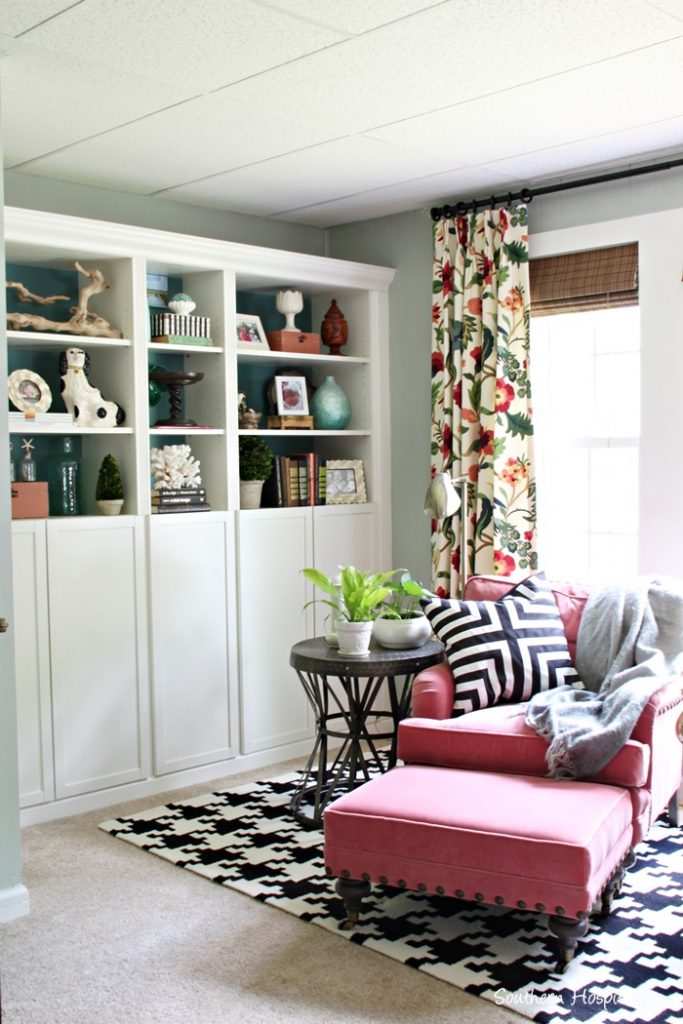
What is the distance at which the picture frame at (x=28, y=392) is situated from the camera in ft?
13.3

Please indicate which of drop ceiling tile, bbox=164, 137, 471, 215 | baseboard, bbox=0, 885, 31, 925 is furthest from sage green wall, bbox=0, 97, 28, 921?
drop ceiling tile, bbox=164, 137, 471, 215

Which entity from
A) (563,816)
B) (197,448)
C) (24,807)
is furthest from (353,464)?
(563,816)

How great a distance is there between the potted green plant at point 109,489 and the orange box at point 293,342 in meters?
1.07

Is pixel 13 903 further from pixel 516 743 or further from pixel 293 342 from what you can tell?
pixel 293 342

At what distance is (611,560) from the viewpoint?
14.9 ft

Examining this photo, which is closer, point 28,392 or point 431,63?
point 431,63

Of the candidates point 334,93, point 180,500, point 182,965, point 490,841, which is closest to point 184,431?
point 180,500

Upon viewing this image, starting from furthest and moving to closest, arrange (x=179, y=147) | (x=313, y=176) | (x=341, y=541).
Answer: (x=341, y=541) → (x=313, y=176) → (x=179, y=147)

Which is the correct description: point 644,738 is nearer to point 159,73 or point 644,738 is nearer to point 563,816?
point 563,816

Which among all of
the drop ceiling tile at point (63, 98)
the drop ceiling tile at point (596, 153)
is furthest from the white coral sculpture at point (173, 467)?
the drop ceiling tile at point (596, 153)

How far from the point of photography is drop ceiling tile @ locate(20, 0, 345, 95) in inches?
106

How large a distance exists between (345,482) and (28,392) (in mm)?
1604

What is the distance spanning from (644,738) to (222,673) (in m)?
2.00

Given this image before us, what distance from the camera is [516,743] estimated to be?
10.5ft
